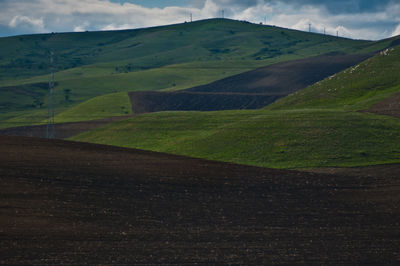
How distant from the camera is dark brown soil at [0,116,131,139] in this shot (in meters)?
88.9

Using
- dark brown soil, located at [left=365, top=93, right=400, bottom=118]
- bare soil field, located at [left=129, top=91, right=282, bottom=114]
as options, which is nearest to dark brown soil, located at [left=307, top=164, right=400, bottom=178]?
dark brown soil, located at [left=365, top=93, right=400, bottom=118]

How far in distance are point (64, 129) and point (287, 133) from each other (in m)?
45.2

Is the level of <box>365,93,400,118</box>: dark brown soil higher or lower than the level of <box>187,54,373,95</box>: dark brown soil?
lower

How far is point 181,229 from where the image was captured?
2800 centimetres

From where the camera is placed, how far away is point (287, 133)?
62.2 meters

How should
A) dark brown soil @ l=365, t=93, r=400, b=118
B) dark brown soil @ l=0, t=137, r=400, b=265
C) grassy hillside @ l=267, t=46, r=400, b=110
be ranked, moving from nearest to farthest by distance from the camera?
dark brown soil @ l=0, t=137, r=400, b=265 → dark brown soil @ l=365, t=93, r=400, b=118 → grassy hillside @ l=267, t=46, r=400, b=110

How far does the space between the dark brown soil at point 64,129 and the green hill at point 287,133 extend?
404 cm

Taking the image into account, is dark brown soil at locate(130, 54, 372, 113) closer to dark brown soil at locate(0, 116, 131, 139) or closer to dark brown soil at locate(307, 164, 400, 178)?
dark brown soil at locate(0, 116, 131, 139)

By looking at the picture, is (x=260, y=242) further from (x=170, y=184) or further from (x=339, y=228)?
(x=170, y=184)

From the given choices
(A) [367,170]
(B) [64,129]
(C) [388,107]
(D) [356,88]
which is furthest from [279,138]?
(B) [64,129]

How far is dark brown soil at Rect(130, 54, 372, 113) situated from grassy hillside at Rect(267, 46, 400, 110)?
20199 mm

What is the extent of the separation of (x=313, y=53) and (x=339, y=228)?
564 ft

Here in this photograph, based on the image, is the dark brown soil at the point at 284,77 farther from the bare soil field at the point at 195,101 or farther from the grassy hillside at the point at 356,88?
the grassy hillside at the point at 356,88

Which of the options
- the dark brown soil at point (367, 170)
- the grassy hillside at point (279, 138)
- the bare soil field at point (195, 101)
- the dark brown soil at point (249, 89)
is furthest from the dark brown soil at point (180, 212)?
the dark brown soil at point (249, 89)
